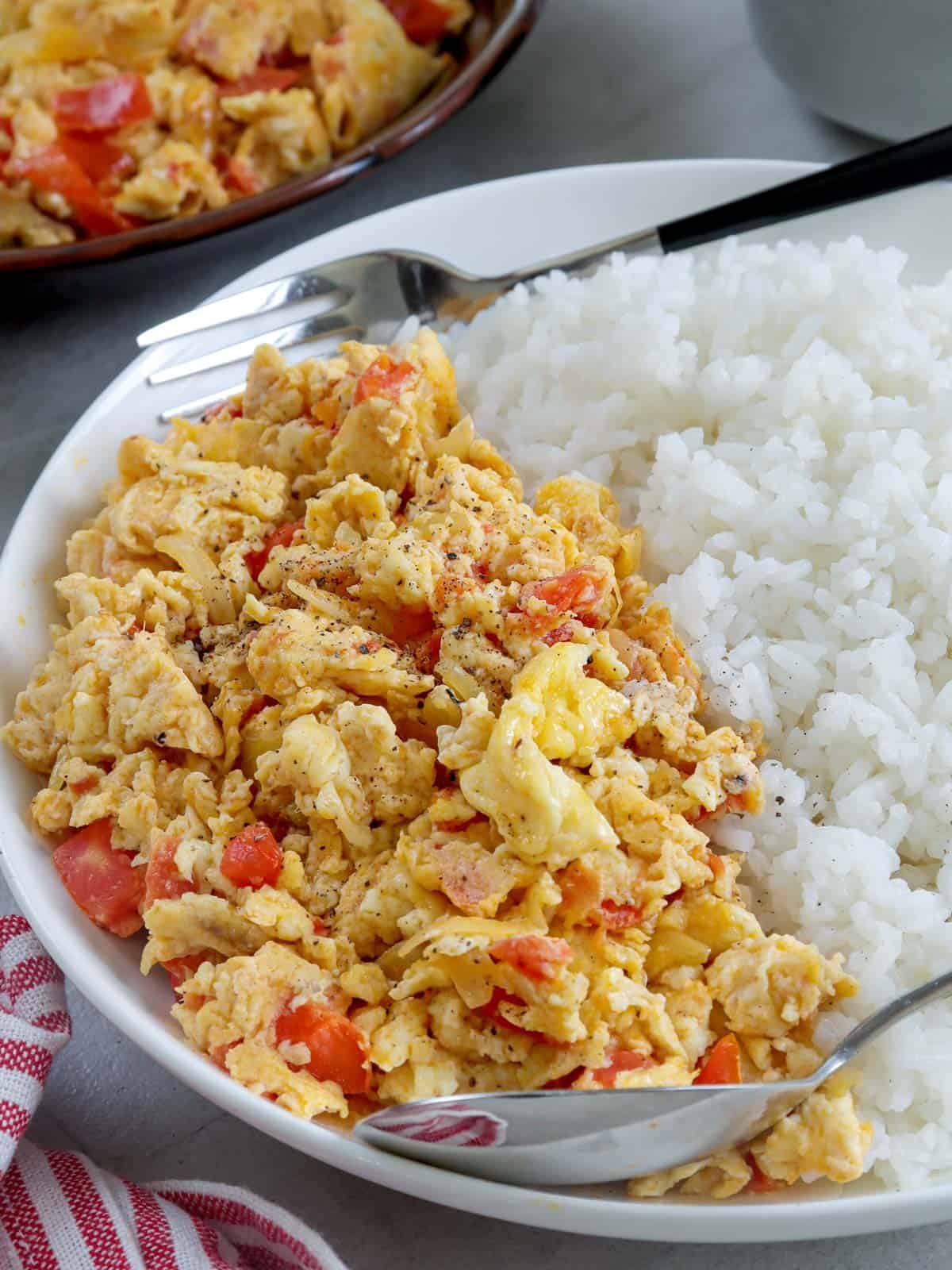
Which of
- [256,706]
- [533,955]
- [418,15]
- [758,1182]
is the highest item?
[418,15]

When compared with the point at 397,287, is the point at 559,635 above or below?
below

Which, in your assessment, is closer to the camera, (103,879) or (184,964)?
(184,964)

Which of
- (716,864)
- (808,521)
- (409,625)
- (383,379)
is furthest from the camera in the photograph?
(383,379)

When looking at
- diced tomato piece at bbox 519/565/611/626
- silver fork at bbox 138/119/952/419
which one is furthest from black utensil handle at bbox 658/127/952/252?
diced tomato piece at bbox 519/565/611/626

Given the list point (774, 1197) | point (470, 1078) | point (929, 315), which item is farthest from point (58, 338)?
point (774, 1197)

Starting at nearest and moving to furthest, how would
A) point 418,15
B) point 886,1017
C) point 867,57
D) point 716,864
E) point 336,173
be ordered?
point 886,1017 < point 716,864 < point 336,173 < point 867,57 < point 418,15

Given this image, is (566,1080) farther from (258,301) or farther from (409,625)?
(258,301)

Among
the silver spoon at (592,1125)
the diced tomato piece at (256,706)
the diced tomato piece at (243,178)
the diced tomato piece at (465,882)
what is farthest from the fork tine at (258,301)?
the silver spoon at (592,1125)

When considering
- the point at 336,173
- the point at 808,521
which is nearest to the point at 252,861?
the point at 808,521
